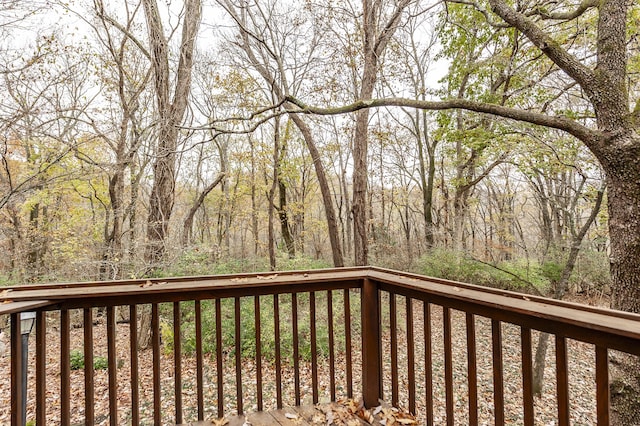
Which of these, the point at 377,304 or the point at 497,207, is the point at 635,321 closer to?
the point at 377,304

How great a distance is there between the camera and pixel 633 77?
5.14 m

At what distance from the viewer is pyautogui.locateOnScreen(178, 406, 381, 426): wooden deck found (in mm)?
1858

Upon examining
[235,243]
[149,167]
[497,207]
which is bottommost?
[235,243]

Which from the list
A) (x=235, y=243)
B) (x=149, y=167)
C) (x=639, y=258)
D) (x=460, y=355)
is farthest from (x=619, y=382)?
(x=235, y=243)

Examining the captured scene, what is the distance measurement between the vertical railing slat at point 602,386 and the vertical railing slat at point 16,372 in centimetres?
239

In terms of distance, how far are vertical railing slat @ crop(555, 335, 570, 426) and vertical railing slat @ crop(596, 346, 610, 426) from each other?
0.10m

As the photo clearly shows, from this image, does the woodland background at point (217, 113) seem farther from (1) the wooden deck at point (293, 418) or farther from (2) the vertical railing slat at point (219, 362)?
(1) the wooden deck at point (293, 418)

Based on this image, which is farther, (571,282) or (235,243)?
(235,243)

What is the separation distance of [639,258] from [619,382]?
4.57 feet

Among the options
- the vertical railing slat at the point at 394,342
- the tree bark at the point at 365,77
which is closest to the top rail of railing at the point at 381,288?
the vertical railing slat at the point at 394,342

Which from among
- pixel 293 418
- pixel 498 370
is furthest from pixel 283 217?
pixel 498 370

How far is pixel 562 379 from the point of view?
1169mm

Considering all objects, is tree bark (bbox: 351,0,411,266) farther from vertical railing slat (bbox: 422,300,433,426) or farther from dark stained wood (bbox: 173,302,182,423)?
dark stained wood (bbox: 173,302,182,423)

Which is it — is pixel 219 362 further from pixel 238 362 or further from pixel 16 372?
pixel 16 372
